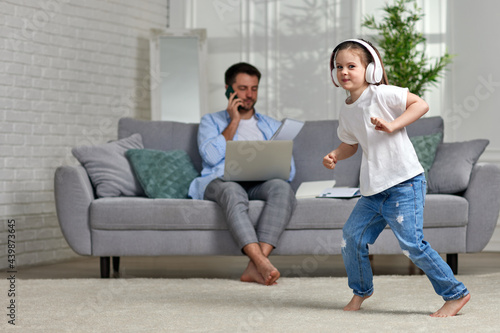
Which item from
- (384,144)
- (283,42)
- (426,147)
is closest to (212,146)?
(426,147)

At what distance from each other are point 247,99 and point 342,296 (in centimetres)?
142

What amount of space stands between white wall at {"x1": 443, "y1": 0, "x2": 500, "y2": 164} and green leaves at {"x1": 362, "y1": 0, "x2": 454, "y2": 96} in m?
0.17

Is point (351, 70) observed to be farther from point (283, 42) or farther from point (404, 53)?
point (283, 42)

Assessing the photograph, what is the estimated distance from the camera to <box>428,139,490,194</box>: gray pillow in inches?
134

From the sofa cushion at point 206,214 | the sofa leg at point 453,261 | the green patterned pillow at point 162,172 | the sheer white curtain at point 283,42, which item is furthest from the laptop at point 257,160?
the sheer white curtain at point 283,42

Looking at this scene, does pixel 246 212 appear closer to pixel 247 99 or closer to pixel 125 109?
pixel 247 99

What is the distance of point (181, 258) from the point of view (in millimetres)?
4551

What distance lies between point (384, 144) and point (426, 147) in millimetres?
1493

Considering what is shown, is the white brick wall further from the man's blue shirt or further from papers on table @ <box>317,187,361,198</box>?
papers on table @ <box>317,187,361,198</box>

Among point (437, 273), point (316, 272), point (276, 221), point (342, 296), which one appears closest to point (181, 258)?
point (316, 272)

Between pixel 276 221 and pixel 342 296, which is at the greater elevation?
pixel 276 221

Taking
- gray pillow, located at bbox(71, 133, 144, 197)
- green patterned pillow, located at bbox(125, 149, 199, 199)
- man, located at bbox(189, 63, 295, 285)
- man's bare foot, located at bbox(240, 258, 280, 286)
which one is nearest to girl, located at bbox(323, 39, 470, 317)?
man's bare foot, located at bbox(240, 258, 280, 286)

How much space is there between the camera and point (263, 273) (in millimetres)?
3004

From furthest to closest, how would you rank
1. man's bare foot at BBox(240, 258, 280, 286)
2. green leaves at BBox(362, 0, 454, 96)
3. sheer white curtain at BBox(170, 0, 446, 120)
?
sheer white curtain at BBox(170, 0, 446, 120), green leaves at BBox(362, 0, 454, 96), man's bare foot at BBox(240, 258, 280, 286)
